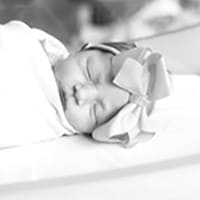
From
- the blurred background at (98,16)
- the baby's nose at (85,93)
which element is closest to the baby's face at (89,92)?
the baby's nose at (85,93)

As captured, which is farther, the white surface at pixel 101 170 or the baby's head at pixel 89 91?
the baby's head at pixel 89 91

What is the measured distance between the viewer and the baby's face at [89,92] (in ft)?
3.07

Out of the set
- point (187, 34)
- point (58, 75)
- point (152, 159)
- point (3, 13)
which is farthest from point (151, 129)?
point (3, 13)

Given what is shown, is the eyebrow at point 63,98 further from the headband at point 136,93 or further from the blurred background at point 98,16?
the blurred background at point 98,16

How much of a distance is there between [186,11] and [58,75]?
2.60ft

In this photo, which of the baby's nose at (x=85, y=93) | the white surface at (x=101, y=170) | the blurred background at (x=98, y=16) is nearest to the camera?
the white surface at (x=101, y=170)

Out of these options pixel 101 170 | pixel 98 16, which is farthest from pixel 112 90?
pixel 98 16

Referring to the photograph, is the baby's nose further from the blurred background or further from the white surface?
the blurred background

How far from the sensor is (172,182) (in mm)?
845

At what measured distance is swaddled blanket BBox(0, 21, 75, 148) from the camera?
0.88 m

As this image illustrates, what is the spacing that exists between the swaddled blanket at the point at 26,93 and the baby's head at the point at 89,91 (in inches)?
0.9

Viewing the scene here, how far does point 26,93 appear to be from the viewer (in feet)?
2.94

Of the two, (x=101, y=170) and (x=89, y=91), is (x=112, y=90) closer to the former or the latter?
(x=89, y=91)

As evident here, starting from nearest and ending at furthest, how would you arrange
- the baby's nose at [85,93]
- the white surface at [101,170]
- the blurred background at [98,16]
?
the white surface at [101,170] → the baby's nose at [85,93] → the blurred background at [98,16]
